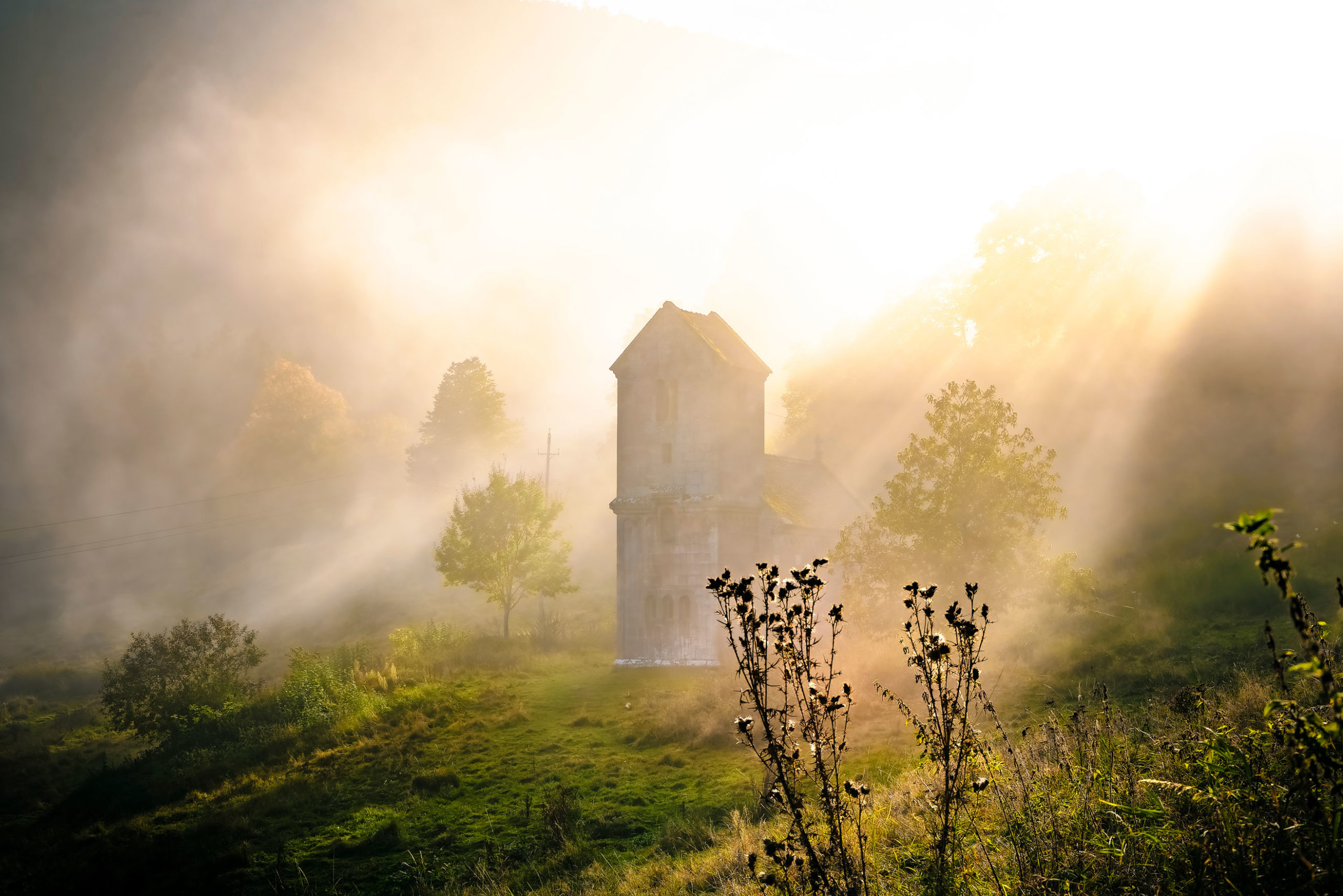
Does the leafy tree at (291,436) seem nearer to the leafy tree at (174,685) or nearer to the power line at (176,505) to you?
the power line at (176,505)

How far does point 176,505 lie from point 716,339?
70.2 m

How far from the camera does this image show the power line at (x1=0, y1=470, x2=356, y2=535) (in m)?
73.1

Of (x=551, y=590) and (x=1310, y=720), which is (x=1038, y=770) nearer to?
(x=1310, y=720)

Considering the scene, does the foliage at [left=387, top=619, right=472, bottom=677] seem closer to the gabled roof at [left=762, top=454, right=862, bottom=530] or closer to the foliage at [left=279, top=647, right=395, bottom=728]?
the foliage at [left=279, top=647, right=395, bottom=728]

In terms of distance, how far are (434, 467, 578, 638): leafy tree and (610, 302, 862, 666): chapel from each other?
23.3 feet

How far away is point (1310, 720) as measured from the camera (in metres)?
3.14

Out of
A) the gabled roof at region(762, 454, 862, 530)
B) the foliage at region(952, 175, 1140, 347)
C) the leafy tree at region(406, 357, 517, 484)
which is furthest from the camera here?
the leafy tree at region(406, 357, 517, 484)

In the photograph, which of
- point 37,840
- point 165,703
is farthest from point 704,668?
point 37,840

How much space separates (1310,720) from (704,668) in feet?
79.4

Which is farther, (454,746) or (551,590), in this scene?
(551,590)

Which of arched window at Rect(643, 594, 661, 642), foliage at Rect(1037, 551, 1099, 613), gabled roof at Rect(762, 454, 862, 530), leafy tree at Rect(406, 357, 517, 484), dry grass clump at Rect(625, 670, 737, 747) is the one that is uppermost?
leafy tree at Rect(406, 357, 517, 484)

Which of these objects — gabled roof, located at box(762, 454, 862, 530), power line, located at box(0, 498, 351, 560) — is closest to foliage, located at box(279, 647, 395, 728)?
gabled roof, located at box(762, 454, 862, 530)

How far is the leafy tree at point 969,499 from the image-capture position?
1792cm

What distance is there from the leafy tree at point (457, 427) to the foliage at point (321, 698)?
146ft
